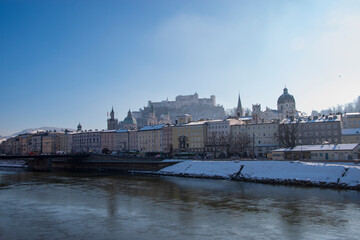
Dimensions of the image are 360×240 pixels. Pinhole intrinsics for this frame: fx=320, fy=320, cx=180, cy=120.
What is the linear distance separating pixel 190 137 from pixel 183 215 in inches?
2920

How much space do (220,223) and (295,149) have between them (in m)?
41.6

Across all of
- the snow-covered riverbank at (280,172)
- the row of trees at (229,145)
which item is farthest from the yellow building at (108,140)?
the snow-covered riverbank at (280,172)

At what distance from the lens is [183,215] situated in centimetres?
2472

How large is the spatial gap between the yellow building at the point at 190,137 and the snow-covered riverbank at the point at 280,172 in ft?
102

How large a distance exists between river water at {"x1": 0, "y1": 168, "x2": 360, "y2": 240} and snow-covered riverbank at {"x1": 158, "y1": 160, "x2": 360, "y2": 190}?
5.12 meters

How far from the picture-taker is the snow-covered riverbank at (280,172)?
41.9 meters

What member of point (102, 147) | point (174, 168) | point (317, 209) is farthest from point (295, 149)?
point (102, 147)

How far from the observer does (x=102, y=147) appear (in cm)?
12988

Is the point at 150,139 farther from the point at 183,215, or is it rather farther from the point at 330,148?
the point at 183,215

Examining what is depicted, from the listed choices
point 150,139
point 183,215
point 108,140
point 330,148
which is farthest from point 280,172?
point 108,140

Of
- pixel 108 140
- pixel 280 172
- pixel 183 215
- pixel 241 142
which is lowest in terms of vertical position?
pixel 183 215

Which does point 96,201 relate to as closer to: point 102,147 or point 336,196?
point 336,196

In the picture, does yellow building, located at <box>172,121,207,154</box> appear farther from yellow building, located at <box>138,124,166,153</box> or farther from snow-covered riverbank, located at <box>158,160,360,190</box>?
snow-covered riverbank, located at <box>158,160,360,190</box>

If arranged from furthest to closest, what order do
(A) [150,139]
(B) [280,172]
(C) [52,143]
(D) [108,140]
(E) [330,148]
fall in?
(C) [52,143] → (D) [108,140] → (A) [150,139] → (E) [330,148] → (B) [280,172]
